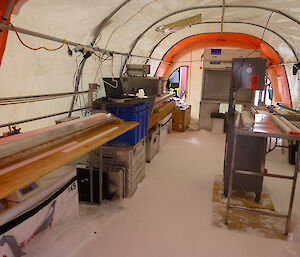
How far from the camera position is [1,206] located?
1.65 metres

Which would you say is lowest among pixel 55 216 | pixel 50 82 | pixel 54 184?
pixel 55 216

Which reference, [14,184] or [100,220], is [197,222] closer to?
[100,220]

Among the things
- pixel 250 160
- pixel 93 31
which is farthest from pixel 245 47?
pixel 93 31

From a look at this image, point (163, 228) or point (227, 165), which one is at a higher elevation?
point (227, 165)

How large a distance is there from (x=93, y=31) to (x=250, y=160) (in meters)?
2.39

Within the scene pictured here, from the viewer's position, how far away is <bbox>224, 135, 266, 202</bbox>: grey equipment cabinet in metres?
2.83

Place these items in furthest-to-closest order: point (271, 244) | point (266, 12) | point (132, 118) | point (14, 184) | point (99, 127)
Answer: point (266, 12), point (132, 118), point (99, 127), point (271, 244), point (14, 184)

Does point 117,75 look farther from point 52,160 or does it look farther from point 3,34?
point 52,160

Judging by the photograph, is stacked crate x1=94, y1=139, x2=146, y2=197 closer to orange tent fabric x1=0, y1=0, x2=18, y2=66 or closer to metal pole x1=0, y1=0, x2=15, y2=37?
orange tent fabric x1=0, y1=0, x2=18, y2=66

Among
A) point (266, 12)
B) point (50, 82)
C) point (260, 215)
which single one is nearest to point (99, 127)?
point (50, 82)

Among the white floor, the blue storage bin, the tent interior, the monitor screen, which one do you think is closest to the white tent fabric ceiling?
the tent interior

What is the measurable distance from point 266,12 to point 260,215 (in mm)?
2994

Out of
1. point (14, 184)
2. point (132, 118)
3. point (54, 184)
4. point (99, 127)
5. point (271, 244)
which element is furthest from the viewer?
point (132, 118)

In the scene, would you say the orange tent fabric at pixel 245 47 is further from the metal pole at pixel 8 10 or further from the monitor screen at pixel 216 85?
the metal pole at pixel 8 10
